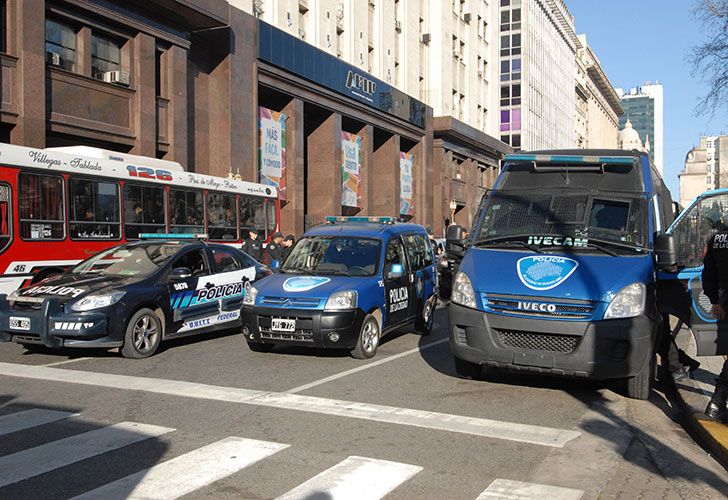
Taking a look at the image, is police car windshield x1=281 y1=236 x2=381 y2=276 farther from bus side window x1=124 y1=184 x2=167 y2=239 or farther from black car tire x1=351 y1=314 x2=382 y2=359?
bus side window x1=124 y1=184 x2=167 y2=239

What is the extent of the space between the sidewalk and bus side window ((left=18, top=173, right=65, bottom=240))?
34.3 ft

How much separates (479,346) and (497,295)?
0.54 metres

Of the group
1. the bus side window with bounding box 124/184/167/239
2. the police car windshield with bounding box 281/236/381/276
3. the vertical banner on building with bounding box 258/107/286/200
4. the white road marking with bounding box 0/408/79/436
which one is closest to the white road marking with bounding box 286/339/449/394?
the police car windshield with bounding box 281/236/381/276

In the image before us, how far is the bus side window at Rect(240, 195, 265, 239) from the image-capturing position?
1938 cm

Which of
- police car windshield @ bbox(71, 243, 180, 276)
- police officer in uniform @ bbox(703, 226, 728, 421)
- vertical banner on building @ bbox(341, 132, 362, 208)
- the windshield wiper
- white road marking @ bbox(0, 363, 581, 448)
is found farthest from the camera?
vertical banner on building @ bbox(341, 132, 362, 208)

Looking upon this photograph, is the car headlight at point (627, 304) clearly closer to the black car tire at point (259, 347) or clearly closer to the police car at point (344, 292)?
the police car at point (344, 292)

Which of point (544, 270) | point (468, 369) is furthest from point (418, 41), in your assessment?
point (544, 270)

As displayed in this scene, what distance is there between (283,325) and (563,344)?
364 centimetres

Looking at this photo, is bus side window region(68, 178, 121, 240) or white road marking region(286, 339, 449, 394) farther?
bus side window region(68, 178, 121, 240)

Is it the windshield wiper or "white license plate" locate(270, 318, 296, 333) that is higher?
the windshield wiper

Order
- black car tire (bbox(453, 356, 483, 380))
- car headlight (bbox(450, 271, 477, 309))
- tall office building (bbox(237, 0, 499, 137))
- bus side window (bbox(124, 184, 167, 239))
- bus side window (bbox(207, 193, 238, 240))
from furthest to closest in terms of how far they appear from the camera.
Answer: tall office building (bbox(237, 0, 499, 137)) < bus side window (bbox(207, 193, 238, 240)) < bus side window (bbox(124, 184, 167, 239)) < black car tire (bbox(453, 356, 483, 380)) < car headlight (bbox(450, 271, 477, 309))

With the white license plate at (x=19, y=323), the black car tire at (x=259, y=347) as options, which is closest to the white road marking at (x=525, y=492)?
the black car tire at (x=259, y=347)

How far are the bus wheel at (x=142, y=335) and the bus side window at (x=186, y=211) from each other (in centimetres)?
672

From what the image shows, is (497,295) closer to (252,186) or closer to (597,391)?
(597,391)
